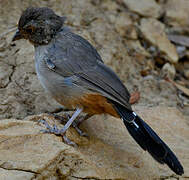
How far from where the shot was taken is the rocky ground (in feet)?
11.0

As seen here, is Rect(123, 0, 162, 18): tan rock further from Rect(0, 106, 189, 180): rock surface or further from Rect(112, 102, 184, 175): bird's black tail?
Rect(112, 102, 184, 175): bird's black tail

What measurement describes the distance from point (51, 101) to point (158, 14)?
3132 mm

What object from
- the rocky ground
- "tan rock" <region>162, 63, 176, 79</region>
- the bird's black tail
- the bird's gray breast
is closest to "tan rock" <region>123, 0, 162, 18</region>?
the rocky ground

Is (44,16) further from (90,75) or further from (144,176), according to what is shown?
(144,176)

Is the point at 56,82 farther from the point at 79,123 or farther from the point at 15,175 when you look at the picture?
the point at 15,175

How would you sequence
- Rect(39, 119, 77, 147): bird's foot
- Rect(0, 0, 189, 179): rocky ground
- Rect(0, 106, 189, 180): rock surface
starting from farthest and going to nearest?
Rect(39, 119, 77, 147): bird's foot < Rect(0, 0, 189, 179): rocky ground < Rect(0, 106, 189, 180): rock surface

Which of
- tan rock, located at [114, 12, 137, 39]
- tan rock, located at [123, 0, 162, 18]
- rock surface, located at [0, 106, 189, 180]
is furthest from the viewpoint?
tan rock, located at [123, 0, 162, 18]

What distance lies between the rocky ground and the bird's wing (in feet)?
1.68

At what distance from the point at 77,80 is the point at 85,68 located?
185 millimetres

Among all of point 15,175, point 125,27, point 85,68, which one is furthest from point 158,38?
point 15,175

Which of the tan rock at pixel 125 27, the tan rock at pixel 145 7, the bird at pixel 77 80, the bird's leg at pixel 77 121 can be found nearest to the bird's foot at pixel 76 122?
the bird's leg at pixel 77 121

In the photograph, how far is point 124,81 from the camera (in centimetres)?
560

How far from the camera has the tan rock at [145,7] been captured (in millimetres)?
6734

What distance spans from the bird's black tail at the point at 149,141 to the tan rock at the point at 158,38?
107 inches
